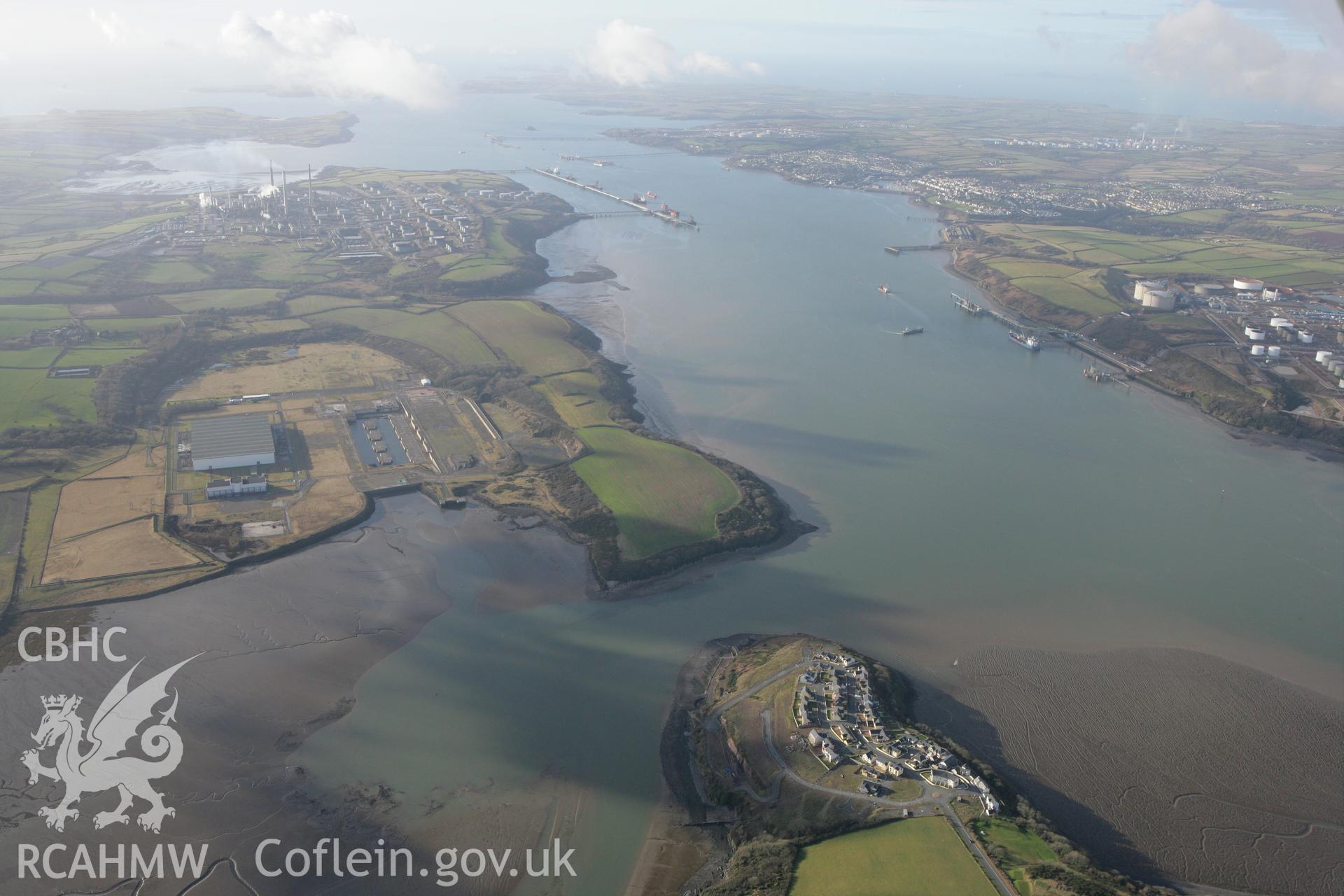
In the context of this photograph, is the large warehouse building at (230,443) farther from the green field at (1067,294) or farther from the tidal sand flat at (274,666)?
the green field at (1067,294)

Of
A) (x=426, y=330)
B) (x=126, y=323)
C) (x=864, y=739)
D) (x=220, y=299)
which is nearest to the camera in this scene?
(x=864, y=739)

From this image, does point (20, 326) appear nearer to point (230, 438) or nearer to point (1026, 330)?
point (230, 438)

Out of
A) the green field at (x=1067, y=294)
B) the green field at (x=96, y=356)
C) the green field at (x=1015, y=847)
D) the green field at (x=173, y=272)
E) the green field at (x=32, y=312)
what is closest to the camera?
the green field at (x=1015, y=847)

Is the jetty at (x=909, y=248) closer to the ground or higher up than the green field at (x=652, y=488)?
higher up

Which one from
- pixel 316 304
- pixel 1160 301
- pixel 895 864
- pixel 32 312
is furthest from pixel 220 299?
pixel 1160 301

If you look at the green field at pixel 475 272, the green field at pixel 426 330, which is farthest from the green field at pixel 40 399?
the green field at pixel 475 272

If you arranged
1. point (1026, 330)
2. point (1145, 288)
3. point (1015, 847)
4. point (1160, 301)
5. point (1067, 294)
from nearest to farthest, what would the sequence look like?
point (1015, 847) < point (1026, 330) < point (1160, 301) < point (1145, 288) < point (1067, 294)
